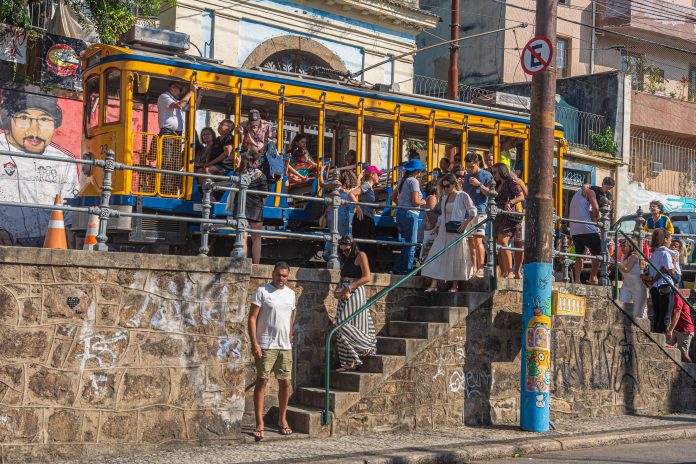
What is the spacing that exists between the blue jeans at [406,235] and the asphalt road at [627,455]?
3709mm

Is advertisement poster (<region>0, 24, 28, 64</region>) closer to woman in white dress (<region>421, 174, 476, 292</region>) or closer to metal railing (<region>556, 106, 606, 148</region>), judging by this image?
woman in white dress (<region>421, 174, 476, 292</region>)

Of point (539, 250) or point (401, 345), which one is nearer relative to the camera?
point (401, 345)

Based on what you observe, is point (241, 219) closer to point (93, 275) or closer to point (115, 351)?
point (93, 275)

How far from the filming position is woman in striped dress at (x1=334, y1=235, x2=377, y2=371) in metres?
12.5

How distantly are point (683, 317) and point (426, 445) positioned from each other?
6.52m

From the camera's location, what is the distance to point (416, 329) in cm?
1309

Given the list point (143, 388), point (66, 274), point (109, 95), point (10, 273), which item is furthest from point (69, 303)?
point (109, 95)

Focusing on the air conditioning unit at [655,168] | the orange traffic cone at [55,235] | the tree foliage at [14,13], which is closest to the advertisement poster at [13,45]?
the tree foliage at [14,13]

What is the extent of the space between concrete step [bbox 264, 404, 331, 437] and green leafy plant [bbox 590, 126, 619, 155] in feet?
65.3

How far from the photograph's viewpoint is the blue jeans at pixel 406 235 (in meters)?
14.7

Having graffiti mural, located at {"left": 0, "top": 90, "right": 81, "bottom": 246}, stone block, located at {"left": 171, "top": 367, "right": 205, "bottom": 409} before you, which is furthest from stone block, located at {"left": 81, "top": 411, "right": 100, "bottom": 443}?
graffiti mural, located at {"left": 0, "top": 90, "right": 81, "bottom": 246}

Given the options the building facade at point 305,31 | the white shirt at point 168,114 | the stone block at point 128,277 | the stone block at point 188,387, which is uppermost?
the building facade at point 305,31

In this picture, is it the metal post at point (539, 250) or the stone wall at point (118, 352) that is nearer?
the stone wall at point (118, 352)

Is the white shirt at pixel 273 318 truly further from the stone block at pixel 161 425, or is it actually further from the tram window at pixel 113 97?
the tram window at pixel 113 97
